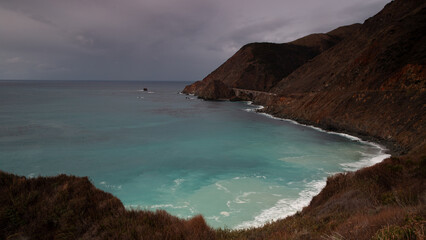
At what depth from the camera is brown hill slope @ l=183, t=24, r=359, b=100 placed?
336ft

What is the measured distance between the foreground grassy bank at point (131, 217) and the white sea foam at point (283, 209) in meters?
4.35

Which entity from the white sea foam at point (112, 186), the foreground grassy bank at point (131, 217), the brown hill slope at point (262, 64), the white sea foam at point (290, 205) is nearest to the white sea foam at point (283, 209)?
the white sea foam at point (290, 205)

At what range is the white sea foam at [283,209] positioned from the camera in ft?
39.8

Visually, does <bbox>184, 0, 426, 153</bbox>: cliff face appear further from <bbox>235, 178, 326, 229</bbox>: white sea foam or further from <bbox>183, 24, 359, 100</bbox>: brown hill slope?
<bbox>183, 24, 359, 100</bbox>: brown hill slope

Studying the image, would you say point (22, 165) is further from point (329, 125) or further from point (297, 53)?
point (297, 53)

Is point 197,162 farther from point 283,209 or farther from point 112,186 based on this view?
point 283,209

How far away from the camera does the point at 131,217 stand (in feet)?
21.5

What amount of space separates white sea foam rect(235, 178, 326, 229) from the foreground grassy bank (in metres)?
4.35

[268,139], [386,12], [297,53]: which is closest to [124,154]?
[268,139]

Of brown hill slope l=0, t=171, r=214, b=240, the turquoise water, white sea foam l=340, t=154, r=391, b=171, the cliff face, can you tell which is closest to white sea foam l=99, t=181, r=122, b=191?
the turquoise water

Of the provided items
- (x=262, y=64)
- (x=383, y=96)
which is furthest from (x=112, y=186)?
(x=262, y=64)

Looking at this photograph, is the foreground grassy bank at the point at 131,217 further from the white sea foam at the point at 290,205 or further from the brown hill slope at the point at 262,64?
the brown hill slope at the point at 262,64

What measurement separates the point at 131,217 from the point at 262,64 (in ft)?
364

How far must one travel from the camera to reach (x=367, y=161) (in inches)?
840
